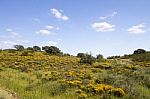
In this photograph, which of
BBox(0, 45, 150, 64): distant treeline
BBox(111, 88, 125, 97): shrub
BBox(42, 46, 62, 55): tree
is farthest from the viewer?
BBox(42, 46, 62, 55): tree

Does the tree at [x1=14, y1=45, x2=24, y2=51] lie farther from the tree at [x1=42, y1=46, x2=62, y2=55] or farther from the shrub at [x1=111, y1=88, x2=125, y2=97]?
the shrub at [x1=111, y1=88, x2=125, y2=97]

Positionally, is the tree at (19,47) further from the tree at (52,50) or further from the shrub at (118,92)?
the shrub at (118,92)

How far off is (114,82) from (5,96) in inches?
247

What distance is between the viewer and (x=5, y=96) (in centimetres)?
1269

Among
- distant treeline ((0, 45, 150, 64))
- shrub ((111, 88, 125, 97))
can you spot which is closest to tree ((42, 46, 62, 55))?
distant treeline ((0, 45, 150, 64))

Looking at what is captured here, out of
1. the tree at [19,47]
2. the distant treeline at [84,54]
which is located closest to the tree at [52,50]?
the distant treeline at [84,54]

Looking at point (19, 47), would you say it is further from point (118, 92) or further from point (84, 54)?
point (118, 92)

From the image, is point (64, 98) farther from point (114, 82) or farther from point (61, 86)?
point (114, 82)

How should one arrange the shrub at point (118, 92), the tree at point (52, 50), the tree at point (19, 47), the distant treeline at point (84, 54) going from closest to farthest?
the shrub at point (118, 92), the distant treeline at point (84, 54), the tree at point (52, 50), the tree at point (19, 47)

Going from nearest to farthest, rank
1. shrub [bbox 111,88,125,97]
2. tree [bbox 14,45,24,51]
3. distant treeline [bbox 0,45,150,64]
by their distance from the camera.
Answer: shrub [bbox 111,88,125,97], distant treeline [bbox 0,45,150,64], tree [bbox 14,45,24,51]

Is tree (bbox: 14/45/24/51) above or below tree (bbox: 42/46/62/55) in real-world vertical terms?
above

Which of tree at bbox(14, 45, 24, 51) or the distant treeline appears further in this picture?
tree at bbox(14, 45, 24, 51)

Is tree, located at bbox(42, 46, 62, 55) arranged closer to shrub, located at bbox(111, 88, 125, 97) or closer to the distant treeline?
the distant treeline

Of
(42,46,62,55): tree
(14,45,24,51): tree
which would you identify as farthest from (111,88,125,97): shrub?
(14,45,24,51): tree
